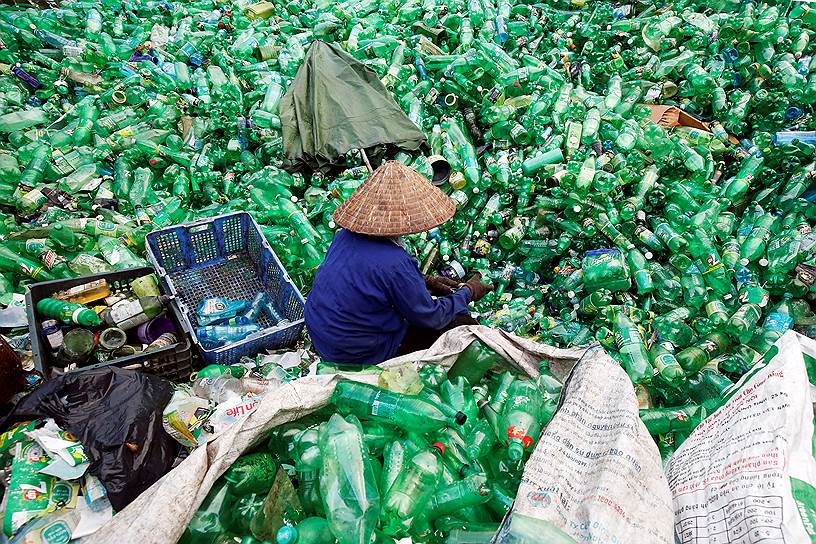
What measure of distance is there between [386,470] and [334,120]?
3.57 m

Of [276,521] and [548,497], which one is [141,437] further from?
[548,497]

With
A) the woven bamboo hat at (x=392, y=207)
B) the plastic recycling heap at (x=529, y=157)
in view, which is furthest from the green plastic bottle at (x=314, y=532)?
the plastic recycling heap at (x=529, y=157)

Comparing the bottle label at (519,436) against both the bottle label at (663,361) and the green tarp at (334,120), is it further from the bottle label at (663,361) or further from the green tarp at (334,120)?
the green tarp at (334,120)

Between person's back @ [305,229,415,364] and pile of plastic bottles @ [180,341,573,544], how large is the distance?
643 millimetres

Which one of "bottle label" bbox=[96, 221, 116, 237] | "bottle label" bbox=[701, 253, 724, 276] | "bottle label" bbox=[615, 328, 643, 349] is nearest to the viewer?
"bottle label" bbox=[615, 328, 643, 349]

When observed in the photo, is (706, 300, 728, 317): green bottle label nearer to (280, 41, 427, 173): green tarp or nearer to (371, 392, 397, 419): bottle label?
(371, 392, 397, 419): bottle label

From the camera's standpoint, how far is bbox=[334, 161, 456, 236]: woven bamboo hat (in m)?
2.70

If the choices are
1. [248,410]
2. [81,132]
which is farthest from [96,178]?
[248,410]

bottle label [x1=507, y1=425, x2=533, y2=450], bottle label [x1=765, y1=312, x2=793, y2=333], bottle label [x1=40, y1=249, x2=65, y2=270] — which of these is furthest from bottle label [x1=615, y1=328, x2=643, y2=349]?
bottle label [x1=40, y1=249, x2=65, y2=270]

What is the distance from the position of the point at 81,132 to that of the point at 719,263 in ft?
19.6

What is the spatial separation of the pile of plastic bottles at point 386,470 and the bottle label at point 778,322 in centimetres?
194

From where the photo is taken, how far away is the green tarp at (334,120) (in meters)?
4.63

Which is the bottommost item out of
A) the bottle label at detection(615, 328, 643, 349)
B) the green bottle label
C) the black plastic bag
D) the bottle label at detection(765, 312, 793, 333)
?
the bottle label at detection(615, 328, 643, 349)

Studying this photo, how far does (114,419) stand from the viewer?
2.02m
